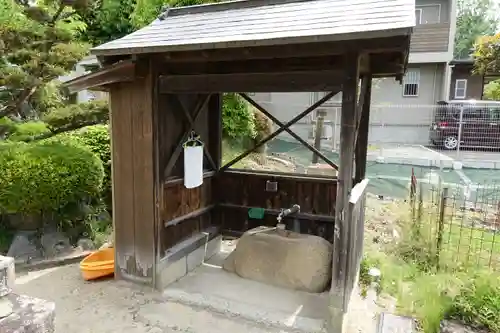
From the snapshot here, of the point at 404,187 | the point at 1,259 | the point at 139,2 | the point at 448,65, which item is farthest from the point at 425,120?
the point at 1,259

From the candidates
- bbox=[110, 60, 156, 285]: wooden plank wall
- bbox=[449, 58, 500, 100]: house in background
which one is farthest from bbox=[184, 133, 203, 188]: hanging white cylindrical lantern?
bbox=[449, 58, 500, 100]: house in background

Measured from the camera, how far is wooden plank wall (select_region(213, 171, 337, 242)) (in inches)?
175

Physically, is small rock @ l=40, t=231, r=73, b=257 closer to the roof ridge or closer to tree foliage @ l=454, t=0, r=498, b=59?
the roof ridge

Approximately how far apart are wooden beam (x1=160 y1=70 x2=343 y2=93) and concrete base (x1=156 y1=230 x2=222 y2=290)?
1723 mm

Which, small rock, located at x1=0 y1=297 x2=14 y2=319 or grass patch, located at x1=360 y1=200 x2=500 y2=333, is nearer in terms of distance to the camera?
small rock, located at x1=0 y1=297 x2=14 y2=319

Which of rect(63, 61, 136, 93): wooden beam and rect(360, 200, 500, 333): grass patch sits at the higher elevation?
rect(63, 61, 136, 93): wooden beam

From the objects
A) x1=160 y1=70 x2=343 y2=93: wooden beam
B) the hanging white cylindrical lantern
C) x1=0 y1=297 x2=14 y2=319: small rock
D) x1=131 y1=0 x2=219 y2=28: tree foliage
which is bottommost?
x1=0 y1=297 x2=14 y2=319: small rock

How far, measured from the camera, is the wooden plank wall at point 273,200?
14.6 feet

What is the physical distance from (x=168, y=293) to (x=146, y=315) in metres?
0.39

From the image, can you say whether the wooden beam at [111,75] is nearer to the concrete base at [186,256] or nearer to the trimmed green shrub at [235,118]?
the concrete base at [186,256]

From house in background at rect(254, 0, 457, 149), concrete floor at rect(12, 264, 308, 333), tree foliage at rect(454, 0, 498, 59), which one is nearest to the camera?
concrete floor at rect(12, 264, 308, 333)

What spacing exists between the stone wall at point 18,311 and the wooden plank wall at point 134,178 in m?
1.68

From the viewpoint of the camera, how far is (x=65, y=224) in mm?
4773

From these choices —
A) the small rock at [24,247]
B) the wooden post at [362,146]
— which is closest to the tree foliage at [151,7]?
the wooden post at [362,146]
